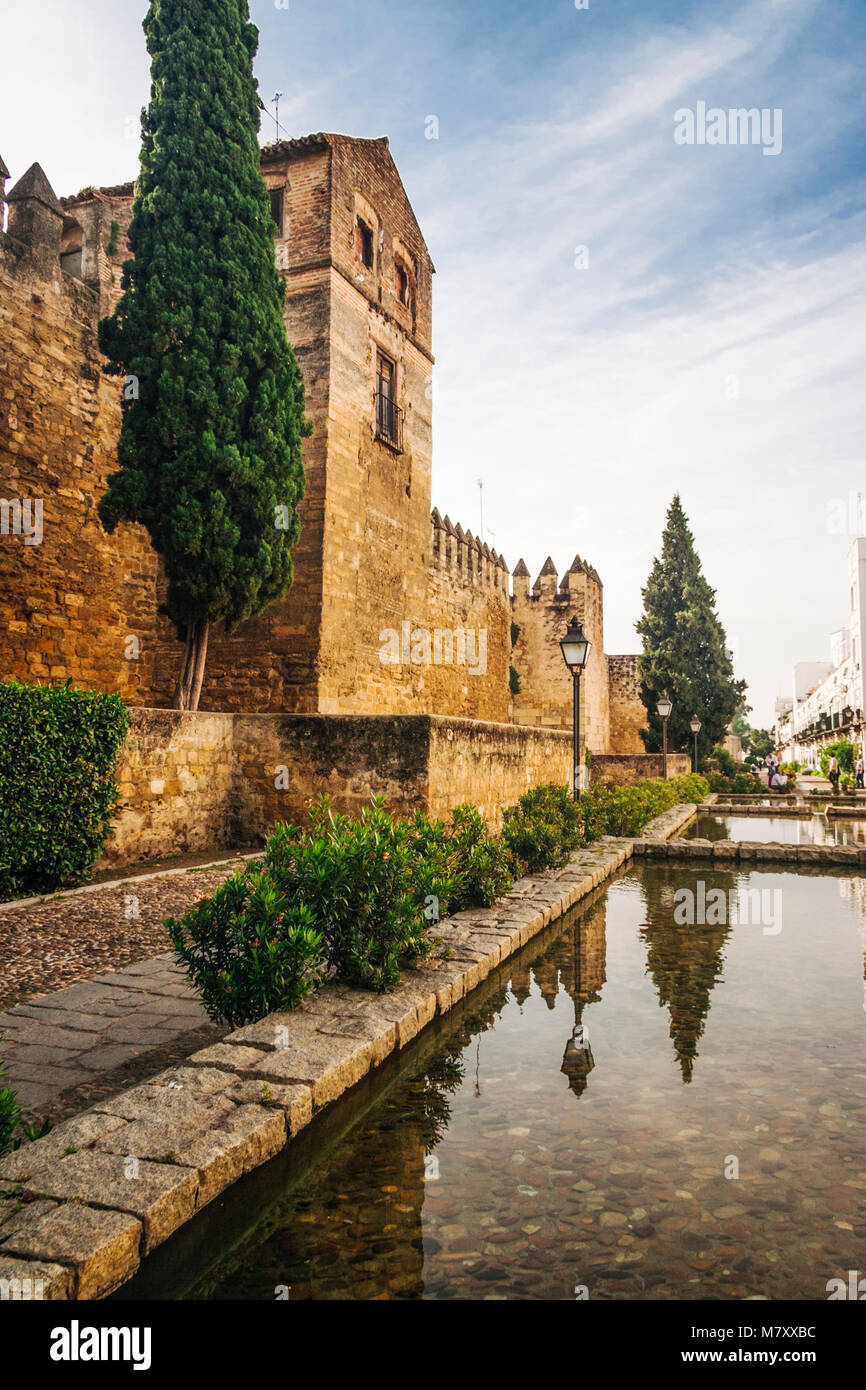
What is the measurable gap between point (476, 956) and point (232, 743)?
536 cm

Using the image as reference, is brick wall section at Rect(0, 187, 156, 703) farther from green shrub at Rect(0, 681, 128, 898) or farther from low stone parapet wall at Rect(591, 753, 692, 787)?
low stone parapet wall at Rect(591, 753, 692, 787)

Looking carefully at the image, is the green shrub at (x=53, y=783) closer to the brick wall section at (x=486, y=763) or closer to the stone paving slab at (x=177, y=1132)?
the stone paving slab at (x=177, y=1132)

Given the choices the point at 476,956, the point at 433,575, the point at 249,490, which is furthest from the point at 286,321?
the point at 476,956

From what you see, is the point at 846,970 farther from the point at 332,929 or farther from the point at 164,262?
the point at 164,262

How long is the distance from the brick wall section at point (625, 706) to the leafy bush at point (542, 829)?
20.4 metres

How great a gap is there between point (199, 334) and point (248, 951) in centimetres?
878

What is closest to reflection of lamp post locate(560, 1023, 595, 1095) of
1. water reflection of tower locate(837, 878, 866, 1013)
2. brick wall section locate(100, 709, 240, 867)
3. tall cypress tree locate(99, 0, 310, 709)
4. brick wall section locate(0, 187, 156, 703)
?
water reflection of tower locate(837, 878, 866, 1013)

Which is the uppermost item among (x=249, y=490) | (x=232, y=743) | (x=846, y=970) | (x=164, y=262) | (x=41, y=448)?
(x=164, y=262)

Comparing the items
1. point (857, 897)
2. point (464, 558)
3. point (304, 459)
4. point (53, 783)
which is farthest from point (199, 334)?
point (464, 558)

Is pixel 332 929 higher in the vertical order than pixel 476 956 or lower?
higher

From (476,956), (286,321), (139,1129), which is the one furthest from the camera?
(286,321)

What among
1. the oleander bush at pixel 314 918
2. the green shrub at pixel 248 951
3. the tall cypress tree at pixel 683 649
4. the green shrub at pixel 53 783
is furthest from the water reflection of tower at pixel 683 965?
the tall cypress tree at pixel 683 649
